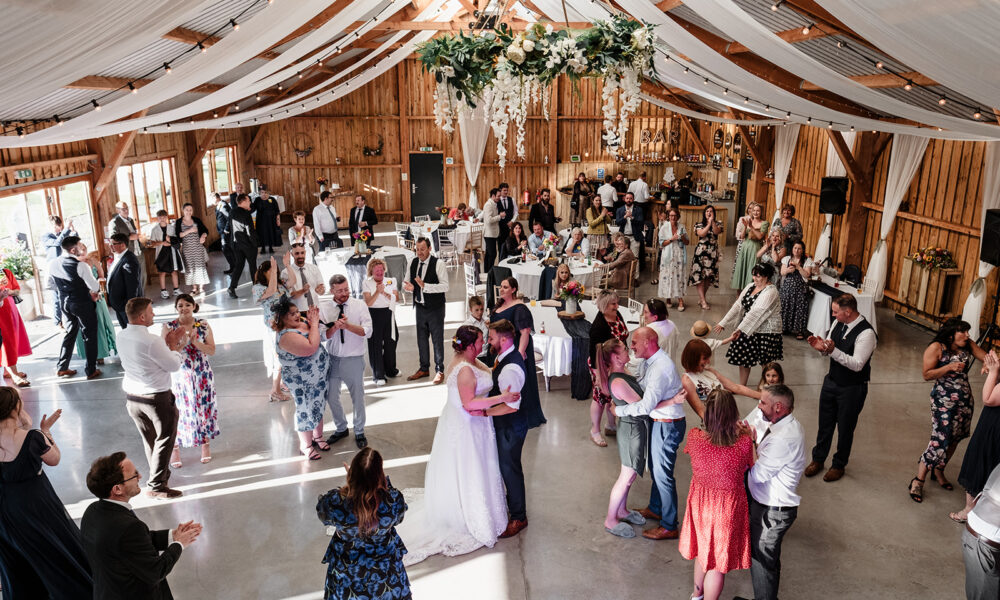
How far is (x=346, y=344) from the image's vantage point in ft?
18.8

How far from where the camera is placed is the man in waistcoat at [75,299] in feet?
23.3

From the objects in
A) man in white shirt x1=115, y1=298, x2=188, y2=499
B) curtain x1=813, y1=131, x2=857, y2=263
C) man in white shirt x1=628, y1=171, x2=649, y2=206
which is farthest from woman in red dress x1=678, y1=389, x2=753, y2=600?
man in white shirt x1=628, y1=171, x2=649, y2=206

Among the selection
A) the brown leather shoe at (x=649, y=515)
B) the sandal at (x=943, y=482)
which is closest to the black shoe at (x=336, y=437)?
the brown leather shoe at (x=649, y=515)

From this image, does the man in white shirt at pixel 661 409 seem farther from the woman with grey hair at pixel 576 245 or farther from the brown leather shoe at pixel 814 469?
the woman with grey hair at pixel 576 245

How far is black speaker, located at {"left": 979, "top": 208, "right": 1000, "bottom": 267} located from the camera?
7.59 m

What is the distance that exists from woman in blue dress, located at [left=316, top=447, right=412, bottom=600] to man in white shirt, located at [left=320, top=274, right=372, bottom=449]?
2674mm

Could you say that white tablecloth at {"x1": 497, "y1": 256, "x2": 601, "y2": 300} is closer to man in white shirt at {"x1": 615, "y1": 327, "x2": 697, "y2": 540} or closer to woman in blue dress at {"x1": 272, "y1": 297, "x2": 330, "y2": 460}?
woman in blue dress at {"x1": 272, "y1": 297, "x2": 330, "y2": 460}

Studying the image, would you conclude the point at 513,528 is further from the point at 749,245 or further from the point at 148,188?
the point at 148,188

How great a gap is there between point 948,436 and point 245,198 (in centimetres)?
979

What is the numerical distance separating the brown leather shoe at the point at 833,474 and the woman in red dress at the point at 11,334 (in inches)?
298

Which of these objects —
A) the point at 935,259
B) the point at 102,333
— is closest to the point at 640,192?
the point at 935,259

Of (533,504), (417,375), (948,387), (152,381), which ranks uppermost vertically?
(152,381)

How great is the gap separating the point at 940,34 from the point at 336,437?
17.1 ft

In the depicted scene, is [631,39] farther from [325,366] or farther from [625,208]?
[625,208]
